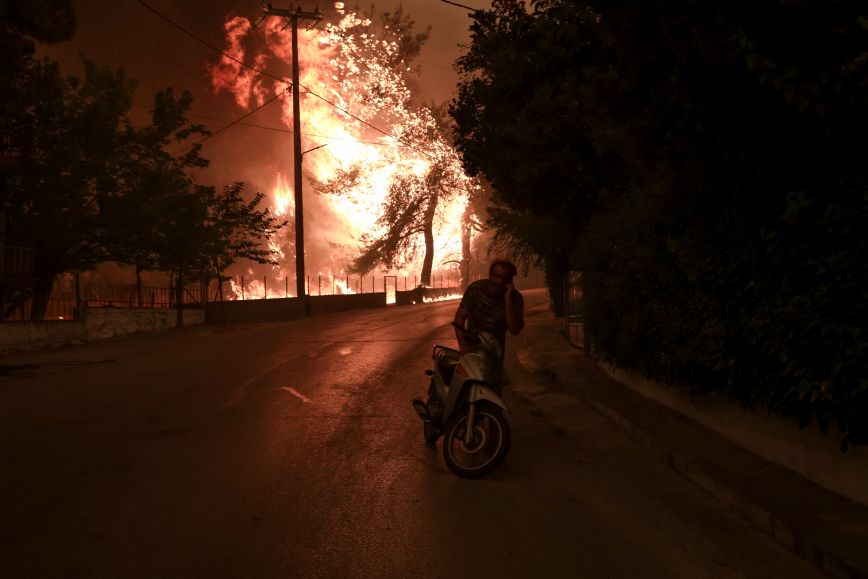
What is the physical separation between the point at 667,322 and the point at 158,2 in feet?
234

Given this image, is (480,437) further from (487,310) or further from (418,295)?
(418,295)

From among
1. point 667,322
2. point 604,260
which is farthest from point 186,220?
point 667,322

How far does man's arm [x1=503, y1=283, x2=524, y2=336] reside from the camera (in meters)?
7.25

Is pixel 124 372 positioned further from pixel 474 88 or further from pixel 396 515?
pixel 474 88

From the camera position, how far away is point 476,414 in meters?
6.77

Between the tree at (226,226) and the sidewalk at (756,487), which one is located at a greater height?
the tree at (226,226)

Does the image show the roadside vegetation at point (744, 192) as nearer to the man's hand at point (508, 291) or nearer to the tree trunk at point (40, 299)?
the man's hand at point (508, 291)

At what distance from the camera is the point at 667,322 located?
28.2 feet

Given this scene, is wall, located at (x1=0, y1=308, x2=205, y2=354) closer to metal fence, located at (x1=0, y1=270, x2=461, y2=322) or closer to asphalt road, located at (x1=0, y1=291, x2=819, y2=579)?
metal fence, located at (x1=0, y1=270, x2=461, y2=322)

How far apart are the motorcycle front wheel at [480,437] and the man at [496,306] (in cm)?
70

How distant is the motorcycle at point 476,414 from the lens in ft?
21.9

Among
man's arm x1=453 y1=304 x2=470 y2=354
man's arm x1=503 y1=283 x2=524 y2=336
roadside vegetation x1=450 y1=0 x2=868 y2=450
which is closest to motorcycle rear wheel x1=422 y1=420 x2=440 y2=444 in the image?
man's arm x1=453 y1=304 x2=470 y2=354

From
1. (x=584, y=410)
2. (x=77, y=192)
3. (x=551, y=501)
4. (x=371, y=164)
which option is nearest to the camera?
(x=551, y=501)

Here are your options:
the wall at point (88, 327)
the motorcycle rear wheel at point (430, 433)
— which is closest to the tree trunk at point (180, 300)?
the wall at point (88, 327)
